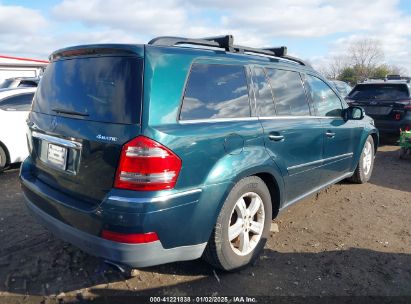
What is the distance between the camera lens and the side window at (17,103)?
607cm

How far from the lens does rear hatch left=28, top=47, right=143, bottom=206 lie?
244 cm

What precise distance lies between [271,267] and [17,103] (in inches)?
200

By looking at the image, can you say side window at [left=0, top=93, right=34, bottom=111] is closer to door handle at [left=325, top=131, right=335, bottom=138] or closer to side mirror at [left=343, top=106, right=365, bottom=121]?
door handle at [left=325, top=131, right=335, bottom=138]

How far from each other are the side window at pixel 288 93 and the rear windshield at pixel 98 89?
60.8 inches

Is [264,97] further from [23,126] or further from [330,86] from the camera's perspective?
[23,126]

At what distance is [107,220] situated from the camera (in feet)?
7.93

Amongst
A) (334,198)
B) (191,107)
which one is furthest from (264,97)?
(334,198)

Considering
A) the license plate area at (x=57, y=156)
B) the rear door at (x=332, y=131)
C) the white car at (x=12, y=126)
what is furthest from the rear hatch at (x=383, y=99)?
the license plate area at (x=57, y=156)

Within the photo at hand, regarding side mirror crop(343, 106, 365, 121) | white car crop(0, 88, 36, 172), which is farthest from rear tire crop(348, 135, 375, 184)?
white car crop(0, 88, 36, 172)

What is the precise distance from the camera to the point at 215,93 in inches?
114

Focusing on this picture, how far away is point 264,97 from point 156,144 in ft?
4.60

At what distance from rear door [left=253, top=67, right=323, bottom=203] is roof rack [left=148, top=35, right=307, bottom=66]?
30 cm

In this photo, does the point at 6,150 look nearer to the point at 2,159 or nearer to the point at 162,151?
the point at 2,159

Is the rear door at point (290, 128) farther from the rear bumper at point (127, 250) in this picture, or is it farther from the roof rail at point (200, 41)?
the rear bumper at point (127, 250)
